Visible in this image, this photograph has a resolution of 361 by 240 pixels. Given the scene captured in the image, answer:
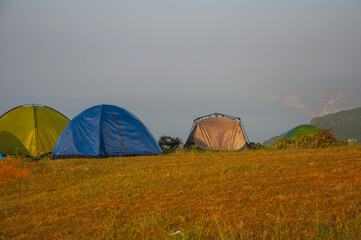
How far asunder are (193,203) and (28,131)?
16110 millimetres

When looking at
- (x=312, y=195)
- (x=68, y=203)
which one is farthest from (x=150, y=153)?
(x=312, y=195)

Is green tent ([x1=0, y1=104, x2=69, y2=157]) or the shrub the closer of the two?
the shrub

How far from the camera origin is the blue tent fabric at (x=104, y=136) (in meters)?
16.6

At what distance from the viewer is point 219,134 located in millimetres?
20297

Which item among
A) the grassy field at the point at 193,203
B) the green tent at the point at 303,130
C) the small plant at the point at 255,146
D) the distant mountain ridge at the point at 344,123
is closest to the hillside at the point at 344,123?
the distant mountain ridge at the point at 344,123

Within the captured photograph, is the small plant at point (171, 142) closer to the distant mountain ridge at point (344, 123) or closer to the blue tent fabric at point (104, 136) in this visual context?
the blue tent fabric at point (104, 136)

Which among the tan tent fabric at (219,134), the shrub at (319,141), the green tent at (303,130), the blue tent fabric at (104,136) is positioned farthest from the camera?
the green tent at (303,130)

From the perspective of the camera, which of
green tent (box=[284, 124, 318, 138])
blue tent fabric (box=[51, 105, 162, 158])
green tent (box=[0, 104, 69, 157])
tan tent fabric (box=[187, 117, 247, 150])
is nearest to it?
blue tent fabric (box=[51, 105, 162, 158])

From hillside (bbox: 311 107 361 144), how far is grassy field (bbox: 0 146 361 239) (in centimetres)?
4241

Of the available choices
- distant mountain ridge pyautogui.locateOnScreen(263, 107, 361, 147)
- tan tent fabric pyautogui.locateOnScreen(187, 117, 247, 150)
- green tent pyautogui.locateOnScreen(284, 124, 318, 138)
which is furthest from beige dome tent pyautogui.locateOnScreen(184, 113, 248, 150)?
distant mountain ridge pyautogui.locateOnScreen(263, 107, 361, 147)

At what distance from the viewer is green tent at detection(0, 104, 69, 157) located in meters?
19.7

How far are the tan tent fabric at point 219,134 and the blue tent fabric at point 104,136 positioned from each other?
345 cm

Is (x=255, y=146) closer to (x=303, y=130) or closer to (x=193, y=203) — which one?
(x=303, y=130)

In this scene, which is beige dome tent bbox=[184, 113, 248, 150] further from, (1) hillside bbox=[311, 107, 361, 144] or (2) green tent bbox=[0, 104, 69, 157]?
(1) hillside bbox=[311, 107, 361, 144]
